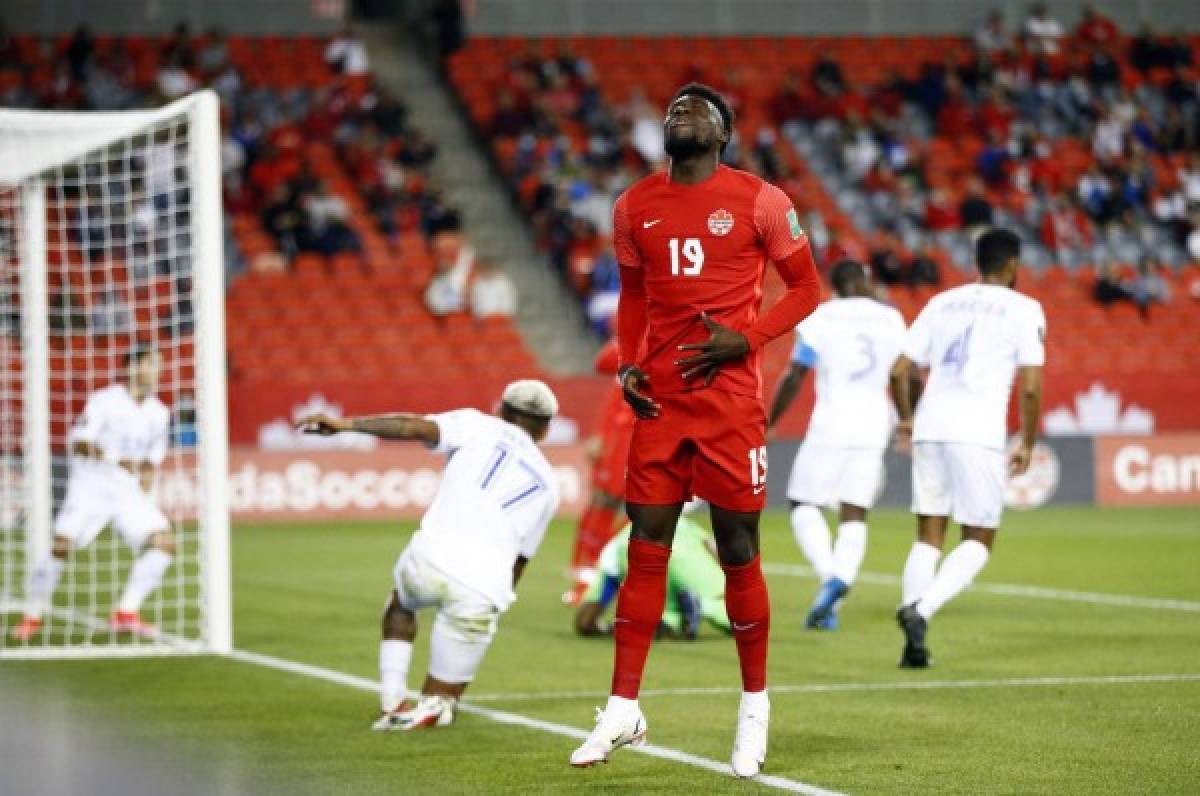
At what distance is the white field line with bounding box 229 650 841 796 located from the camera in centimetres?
700

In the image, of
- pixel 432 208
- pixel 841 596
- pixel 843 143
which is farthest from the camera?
pixel 843 143

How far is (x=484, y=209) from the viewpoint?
3127cm

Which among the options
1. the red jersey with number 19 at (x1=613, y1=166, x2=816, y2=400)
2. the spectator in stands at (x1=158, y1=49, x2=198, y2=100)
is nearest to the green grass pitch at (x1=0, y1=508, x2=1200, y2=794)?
the red jersey with number 19 at (x1=613, y1=166, x2=816, y2=400)

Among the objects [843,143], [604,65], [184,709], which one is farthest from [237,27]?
[184,709]

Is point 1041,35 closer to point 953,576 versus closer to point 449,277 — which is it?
point 449,277

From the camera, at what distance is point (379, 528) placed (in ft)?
77.3

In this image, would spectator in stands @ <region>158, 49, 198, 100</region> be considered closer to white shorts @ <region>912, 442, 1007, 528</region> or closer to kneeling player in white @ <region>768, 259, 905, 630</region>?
kneeling player in white @ <region>768, 259, 905, 630</region>

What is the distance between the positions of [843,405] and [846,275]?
0.80m

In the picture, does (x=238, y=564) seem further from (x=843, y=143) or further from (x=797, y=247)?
(x=843, y=143)

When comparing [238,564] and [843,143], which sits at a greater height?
[843,143]

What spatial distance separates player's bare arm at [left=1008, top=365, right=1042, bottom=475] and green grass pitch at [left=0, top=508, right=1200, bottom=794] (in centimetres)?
104

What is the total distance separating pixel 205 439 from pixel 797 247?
5.28 meters

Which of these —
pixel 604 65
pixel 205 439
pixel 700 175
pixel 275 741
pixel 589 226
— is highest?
pixel 604 65

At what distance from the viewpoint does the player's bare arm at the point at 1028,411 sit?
10.3 metres
